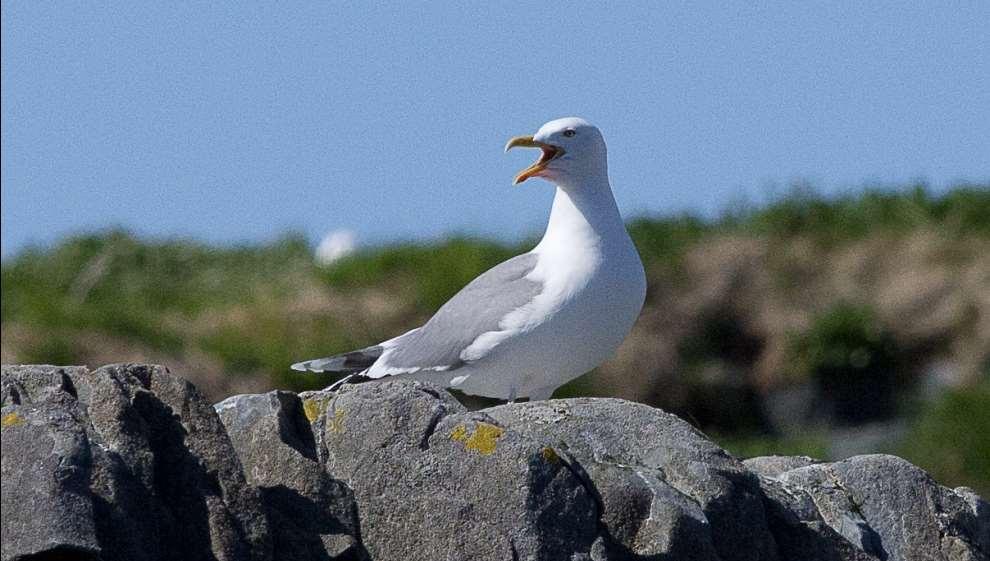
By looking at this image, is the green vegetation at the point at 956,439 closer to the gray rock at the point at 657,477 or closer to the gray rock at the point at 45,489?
the gray rock at the point at 657,477

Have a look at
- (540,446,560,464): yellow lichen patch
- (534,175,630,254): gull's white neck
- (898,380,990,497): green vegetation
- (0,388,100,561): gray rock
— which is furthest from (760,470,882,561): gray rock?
(898,380,990,497): green vegetation

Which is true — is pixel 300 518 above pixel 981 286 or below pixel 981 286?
above

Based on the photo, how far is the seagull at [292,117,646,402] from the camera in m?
8.10

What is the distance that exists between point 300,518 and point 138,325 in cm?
1146

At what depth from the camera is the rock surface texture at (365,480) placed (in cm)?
541

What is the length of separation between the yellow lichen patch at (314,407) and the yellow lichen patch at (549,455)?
81 centimetres

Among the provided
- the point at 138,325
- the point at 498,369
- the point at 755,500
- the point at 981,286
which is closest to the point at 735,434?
the point at 981,286

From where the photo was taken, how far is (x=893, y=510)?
6793 mm

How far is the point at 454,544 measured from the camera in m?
5.85

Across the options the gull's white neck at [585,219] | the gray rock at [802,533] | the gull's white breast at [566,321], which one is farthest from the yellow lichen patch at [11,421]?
the gull's white neck at [585,219]

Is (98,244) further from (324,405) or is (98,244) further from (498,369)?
(324,405)

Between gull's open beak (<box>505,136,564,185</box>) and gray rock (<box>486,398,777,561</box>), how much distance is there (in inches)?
83.9

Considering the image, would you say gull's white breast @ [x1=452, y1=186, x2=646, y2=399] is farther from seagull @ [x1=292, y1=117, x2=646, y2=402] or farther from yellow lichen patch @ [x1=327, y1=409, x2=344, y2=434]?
yellow lichen patch @ [x1=327, y1=409, x2=344, y2=434]

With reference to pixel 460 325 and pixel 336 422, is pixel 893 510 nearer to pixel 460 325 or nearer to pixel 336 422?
pixel 336 422
